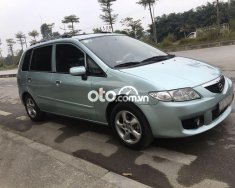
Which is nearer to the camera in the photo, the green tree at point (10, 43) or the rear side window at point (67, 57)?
the rear side window at point (67, 57)

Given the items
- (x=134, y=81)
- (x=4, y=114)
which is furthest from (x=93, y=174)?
(x=4, y=114)

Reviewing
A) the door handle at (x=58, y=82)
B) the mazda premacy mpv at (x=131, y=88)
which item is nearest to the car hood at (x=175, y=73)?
the mazda premacy mpv at (x=131, y=88)

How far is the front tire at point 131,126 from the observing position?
4.35 metres

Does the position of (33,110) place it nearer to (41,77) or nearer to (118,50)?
(41,77)

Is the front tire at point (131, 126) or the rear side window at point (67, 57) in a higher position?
the rear side window at point (67, 57)

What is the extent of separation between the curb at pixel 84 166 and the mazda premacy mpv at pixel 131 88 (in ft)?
2.17

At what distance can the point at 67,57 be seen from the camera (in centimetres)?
559

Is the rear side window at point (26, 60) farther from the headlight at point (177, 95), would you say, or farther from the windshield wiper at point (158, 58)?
the headlight at point (177, 95)

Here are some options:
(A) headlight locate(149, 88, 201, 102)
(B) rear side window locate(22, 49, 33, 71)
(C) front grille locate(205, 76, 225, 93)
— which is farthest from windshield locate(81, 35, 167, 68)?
(B) rear side window locate(22, 49, 33, 71)

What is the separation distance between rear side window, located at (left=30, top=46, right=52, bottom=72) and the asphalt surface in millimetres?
1196

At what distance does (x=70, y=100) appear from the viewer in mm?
5492

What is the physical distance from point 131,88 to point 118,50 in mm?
1078

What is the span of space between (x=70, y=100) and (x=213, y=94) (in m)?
2.31

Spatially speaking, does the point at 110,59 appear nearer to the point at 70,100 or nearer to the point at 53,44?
the point at 70,100
